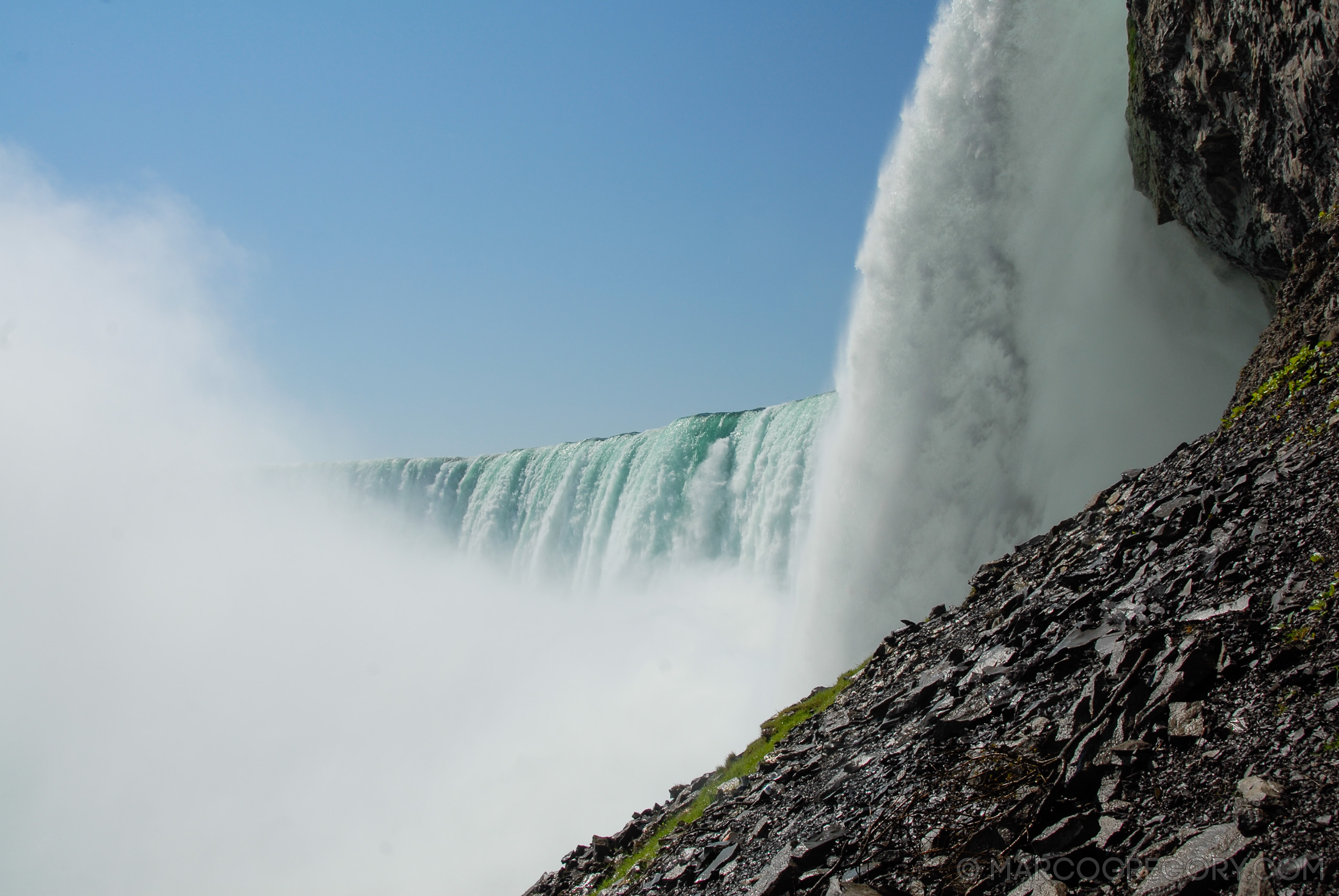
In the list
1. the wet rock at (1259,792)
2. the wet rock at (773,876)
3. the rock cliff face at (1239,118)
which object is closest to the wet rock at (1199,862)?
the wet rock at (1259,792)

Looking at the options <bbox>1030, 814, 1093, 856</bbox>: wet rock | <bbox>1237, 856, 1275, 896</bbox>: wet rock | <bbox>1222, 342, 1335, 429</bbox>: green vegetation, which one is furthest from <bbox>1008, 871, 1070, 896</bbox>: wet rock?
<bbox>1222, 342, 1335, 429</bbox>: green vegetation

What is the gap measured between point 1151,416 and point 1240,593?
508 inches

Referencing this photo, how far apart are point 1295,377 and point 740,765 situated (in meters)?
9.25

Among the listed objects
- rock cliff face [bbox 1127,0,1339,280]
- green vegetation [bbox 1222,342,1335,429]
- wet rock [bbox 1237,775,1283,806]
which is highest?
rock cliff face [bbox 1127,0,1339,280]

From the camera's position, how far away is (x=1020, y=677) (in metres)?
7.08

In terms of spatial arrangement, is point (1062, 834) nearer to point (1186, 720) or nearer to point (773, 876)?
point (1186, 720)

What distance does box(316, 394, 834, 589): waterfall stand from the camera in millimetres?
31891

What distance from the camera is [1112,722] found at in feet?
16.7

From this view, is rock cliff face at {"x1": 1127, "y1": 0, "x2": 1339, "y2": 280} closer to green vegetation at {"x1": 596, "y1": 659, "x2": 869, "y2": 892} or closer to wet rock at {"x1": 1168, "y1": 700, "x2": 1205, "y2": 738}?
wet rock at {"x1": 1168, "y1": 700, "x2": 1205, "y2": 738}

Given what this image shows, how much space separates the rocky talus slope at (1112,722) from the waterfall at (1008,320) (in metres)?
6.73

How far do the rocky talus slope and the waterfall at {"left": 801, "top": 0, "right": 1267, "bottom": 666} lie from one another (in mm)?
6726

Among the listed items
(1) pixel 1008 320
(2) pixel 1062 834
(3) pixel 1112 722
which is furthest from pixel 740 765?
(1) pixel 1008 320

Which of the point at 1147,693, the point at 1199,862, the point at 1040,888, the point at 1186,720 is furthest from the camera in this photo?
the point at 1147,693

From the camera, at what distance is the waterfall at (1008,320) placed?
17000 millimetres
